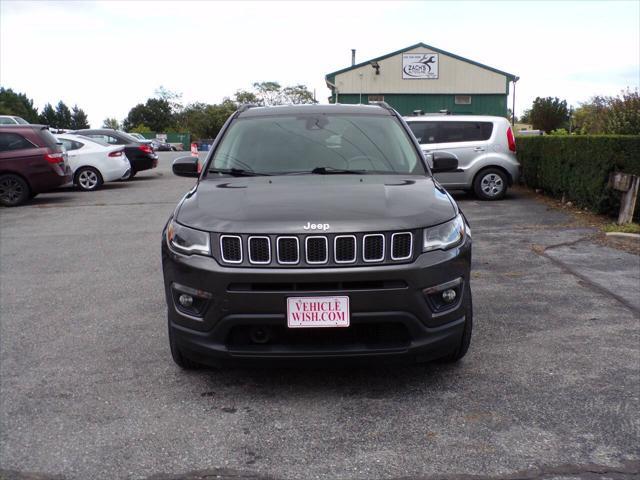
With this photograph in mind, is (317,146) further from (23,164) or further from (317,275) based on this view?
(23,164)

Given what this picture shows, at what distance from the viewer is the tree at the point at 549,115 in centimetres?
4438

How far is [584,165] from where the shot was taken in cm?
1129

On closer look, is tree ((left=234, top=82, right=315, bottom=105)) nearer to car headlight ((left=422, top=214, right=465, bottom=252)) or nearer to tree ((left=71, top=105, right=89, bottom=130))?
tree ((left=71, top=105, right=89, bottom=130))

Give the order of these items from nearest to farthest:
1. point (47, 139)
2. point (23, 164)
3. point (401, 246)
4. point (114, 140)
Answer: point (401, 246) → point (23, 164) → point (47, 139) → point (114, 140)

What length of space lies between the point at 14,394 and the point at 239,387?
132 cm

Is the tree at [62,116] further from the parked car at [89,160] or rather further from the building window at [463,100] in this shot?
the parked car at [89,160]

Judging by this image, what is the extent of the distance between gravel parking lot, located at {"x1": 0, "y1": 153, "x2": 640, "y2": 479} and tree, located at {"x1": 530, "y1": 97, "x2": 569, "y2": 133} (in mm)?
40132

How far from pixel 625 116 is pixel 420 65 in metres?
25.6

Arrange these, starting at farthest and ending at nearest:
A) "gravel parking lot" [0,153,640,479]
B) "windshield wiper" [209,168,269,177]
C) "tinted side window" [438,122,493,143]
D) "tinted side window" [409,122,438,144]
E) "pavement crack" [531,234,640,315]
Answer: "tinted side window" [409,122,438,144] → "tinted side window" [438,122,493,143] → "pavement crack" [531,234,640,315] → "windshield wiper" [209,168,269,177] → "gravel parking lot" [0,153,640,479]

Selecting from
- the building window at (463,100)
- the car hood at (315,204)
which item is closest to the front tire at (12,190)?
the car hood at (315,204)

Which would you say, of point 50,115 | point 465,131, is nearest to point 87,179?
point 465,131

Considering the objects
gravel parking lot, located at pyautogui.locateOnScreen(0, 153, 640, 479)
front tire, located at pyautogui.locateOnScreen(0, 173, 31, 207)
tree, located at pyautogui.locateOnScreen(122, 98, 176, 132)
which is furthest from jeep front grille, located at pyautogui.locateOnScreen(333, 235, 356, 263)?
tree, located at pyautogui.locateOnScreen(122, 98, 176, 132)

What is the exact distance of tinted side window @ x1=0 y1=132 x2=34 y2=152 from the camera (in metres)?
14.9

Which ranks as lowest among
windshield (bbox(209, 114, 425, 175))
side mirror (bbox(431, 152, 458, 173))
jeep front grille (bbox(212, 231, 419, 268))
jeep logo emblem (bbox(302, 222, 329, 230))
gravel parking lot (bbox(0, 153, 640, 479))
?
gravel parking lot (bbox(0, 153, 640, 479))
